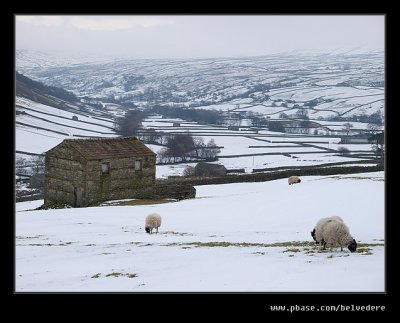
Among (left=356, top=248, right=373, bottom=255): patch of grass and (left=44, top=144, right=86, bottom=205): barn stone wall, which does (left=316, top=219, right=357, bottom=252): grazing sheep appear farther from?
(left=44, top=144, right=86, bottom=205): barn stone wall

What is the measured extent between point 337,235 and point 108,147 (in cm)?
3862

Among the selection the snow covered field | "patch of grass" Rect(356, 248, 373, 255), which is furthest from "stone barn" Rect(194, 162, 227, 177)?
"patch of grass" Rect(356, 248, 373, 255)

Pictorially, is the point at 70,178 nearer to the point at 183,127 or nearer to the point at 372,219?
the point at 372,219

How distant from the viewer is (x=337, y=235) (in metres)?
18.1

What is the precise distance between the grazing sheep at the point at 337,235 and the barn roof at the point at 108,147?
119ft

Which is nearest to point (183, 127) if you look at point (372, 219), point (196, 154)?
point (196, 154)

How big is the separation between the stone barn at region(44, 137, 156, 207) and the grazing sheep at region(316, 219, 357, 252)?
36084mm

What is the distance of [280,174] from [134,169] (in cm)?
2136

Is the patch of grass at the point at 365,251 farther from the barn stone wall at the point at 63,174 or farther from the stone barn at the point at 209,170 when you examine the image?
the stone barn at the point at 209,170

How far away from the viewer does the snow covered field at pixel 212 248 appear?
14062 mm

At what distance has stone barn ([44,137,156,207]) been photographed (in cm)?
5222

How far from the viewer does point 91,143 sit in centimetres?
5378

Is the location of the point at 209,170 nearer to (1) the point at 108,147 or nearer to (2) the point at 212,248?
(1) the point at 108,147
